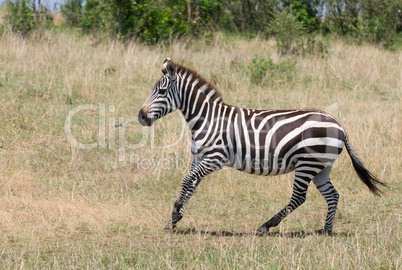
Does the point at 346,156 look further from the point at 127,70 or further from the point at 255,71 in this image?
the point at 127,70

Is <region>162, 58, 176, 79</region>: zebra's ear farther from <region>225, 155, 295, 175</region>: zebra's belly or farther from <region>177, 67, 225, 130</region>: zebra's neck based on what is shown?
<region>225, 155, 295, 175</region>: zebra's belly

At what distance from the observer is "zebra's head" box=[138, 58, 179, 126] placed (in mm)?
5961

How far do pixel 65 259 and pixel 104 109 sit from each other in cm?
564

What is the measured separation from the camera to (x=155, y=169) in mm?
7844

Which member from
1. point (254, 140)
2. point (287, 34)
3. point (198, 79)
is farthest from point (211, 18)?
point (254, 140)

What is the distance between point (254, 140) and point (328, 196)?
3.47 ft

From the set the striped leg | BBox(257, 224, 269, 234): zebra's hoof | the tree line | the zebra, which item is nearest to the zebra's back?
the zebra

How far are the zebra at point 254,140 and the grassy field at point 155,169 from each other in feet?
1.43

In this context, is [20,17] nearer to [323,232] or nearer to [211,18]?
[211,18]

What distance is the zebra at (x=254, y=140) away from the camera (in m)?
5.64

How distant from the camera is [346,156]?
8.02 meters

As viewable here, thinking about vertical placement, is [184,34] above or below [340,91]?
above

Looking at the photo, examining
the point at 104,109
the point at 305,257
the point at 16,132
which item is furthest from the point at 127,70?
the point at 305,257

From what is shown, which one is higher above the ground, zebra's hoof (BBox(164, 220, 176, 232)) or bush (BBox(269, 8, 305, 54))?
bush (BBox(269, 8, 305, 54))
